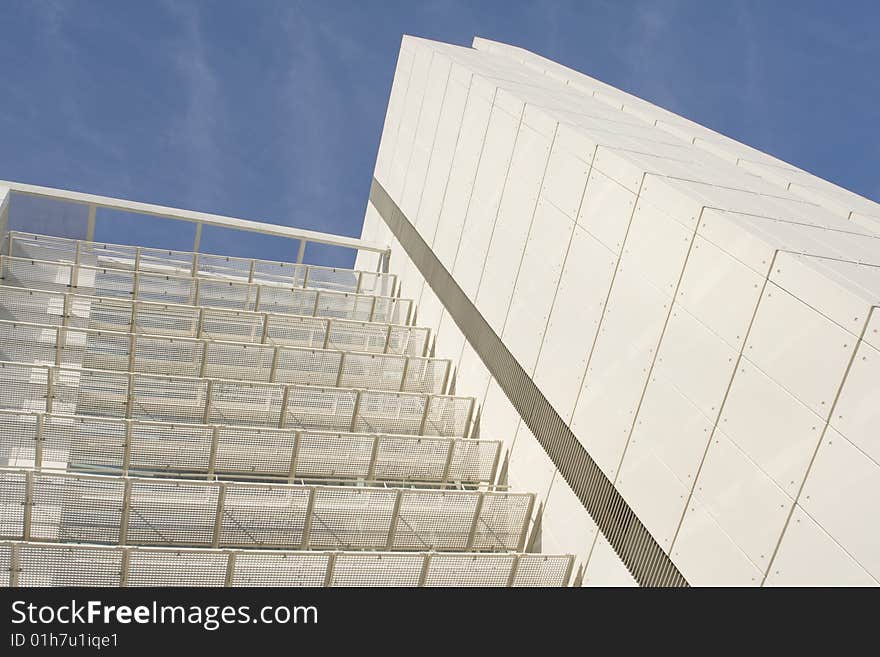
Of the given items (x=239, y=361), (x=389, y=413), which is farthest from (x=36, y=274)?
(x=389, y=413)

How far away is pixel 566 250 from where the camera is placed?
33.7 ft

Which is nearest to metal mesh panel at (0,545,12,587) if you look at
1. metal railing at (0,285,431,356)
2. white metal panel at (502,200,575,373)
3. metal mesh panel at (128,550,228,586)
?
metal mesh panel at (128,550,228,586)

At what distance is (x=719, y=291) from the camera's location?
7191 millimetres

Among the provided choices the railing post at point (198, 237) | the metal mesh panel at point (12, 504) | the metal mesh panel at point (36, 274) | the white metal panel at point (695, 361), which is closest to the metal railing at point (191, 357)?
the metal mesh panel at point (36, 274)

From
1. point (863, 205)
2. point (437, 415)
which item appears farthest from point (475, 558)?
point (863, 205)

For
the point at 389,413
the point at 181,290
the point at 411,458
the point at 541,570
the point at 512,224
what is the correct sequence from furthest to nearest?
the point at 181,290, the point at 512,224, the point at 389,413, the point at 411,458, the point at 541,570

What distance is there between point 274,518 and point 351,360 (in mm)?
4042

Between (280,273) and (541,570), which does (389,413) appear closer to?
(541,570)

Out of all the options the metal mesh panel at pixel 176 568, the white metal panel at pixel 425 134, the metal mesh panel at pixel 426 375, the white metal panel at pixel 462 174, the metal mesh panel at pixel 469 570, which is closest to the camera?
the metal mesh panel at pixel 176 568

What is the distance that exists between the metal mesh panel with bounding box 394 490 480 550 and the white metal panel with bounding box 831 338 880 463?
4.50m

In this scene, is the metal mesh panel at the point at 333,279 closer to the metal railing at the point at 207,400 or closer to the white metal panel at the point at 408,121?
the white metal panel at the point at 408,121

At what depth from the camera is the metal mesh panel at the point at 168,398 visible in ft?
32.8

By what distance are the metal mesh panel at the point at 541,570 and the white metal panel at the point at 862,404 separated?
3607 mm

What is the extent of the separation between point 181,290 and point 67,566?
7.54 meters
